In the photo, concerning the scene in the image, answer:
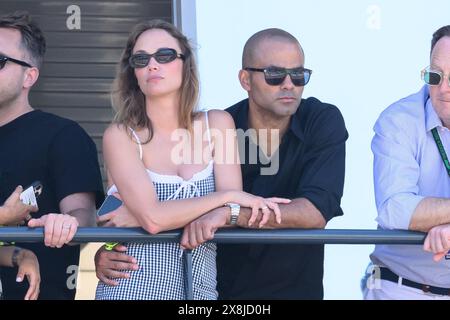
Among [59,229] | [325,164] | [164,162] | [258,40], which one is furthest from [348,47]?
[59,229]

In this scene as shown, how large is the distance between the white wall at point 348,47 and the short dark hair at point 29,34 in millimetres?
2053

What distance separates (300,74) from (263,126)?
0.28m

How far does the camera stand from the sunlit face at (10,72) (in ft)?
15.7

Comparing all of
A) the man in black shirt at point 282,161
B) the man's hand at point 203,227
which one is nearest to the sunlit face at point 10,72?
the man in black shirt at point 282,161

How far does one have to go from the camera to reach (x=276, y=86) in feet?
14.9

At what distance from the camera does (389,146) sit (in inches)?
176

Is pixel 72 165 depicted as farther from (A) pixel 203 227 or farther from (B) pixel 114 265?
(A) pixel 203 227

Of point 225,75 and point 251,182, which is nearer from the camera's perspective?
point 251,182

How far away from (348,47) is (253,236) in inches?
129

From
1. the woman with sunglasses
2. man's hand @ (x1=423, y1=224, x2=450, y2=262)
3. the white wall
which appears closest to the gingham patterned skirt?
the woman with sunglasses

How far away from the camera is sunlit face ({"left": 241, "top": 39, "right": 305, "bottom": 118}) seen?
4.51m

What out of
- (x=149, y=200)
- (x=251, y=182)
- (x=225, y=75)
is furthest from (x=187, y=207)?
(x=225, y=75)

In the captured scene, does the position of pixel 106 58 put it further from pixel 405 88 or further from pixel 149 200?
pixel 149 200
